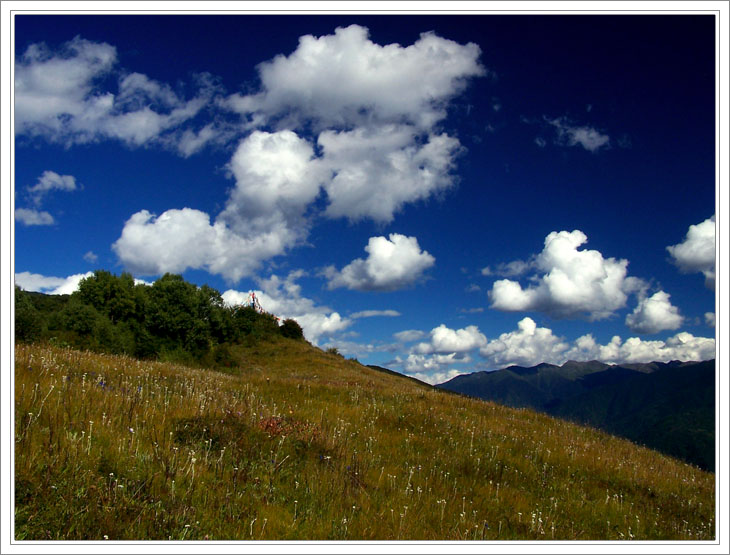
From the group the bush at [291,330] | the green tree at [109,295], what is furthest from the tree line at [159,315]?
the bush at [291,330]

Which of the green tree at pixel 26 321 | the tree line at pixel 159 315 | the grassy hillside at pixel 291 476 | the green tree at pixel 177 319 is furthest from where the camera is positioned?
the green tree at pixel 177 319

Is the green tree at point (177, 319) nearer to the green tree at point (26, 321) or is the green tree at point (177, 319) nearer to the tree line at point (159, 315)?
the tree line at point (159, 315)

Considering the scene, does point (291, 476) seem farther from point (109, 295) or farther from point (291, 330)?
point (291, 330)

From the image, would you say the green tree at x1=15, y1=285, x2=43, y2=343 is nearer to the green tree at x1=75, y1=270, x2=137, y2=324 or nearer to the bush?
the green tree at x1=75, y1=270, x2=137, y2=324

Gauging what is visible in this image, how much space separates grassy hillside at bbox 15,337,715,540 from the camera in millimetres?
3859

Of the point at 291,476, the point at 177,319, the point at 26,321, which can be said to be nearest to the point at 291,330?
the point at 177,319

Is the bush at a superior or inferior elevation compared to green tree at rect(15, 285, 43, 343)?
inferior

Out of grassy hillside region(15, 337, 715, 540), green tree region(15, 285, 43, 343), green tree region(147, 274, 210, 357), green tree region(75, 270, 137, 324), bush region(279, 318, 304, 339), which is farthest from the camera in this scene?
bush region(279, 318, 304, 339)

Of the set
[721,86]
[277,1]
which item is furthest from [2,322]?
[721,86]

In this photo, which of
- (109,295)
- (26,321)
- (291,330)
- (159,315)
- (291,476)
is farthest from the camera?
(291,330)

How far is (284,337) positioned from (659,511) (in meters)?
67.4

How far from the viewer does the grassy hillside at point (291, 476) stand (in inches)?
152

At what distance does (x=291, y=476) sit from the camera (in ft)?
17.9

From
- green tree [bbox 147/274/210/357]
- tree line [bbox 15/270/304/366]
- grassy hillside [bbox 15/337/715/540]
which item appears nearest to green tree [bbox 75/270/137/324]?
tree line [bbox 15/270/304/366]
